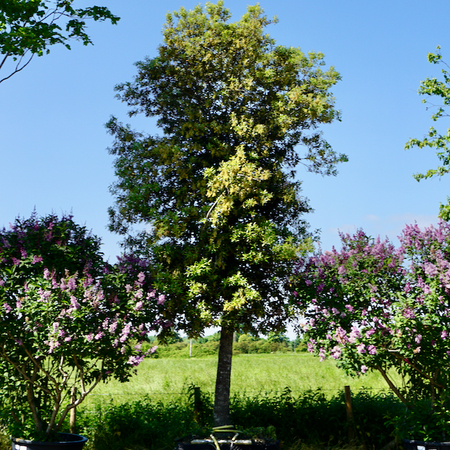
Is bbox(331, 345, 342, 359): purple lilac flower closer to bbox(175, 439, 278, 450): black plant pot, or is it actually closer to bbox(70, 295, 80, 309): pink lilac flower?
bbox(175, 439, 278, 450): black plant pot

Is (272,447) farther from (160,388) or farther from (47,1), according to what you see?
(47,1)

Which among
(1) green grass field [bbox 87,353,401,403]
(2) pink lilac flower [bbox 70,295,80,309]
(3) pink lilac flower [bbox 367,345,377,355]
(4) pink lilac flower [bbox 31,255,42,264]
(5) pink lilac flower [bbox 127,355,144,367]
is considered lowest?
(1) green grass field [bbox 87,353,401,403]

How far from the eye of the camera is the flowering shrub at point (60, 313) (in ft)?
24.9

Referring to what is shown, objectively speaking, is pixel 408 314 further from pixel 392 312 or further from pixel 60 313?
pixel 60 313

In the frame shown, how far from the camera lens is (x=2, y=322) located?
307 inches

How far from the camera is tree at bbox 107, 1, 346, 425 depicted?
10.2 m

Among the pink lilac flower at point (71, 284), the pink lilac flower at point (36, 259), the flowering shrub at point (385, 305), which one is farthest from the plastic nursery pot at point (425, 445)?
the pink lilac flower at point (36, 259)

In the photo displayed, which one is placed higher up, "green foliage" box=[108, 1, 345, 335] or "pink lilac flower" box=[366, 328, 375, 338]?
"green foliage" box=[108, 1, 345, 335]

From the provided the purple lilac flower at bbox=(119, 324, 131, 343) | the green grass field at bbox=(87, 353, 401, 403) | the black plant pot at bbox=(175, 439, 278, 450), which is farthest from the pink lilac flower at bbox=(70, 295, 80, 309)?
the green grass field at bbox=(87, 353, 401, 403)

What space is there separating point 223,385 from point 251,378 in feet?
24.0

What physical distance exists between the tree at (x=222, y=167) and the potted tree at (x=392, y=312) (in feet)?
3.92

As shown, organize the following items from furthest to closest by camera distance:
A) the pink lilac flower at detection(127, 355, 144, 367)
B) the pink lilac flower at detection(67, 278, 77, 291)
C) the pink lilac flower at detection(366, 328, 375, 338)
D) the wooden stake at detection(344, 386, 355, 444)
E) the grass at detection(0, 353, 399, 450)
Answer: the wooden stake at detection(344, 386, 355, 444), the grass at detection(0, 353, 399, 450), the pink lilac flower at detection(366, 328, 375, 338), the pink lilac flower at detection(127, 355, 144, 367), the pink lilac flower at detection(67, 278, 77, 291)

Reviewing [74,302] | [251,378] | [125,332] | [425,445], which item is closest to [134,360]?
[125,332]

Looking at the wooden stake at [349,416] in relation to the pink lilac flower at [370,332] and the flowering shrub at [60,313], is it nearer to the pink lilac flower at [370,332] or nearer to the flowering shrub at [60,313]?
the pink lilac flower at [370,332]
